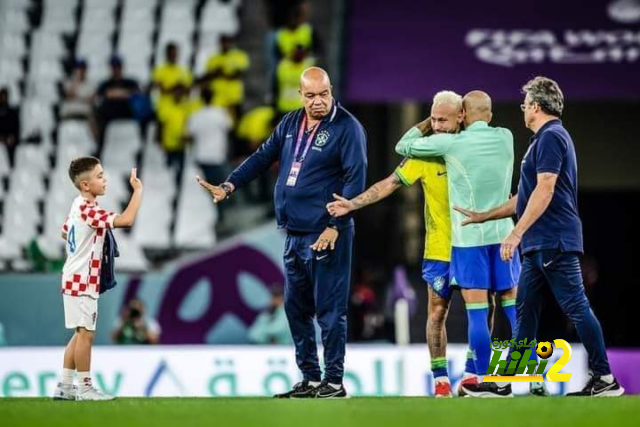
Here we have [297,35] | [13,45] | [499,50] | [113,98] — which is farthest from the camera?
[13,45]

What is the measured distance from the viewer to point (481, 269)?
29.9 ft

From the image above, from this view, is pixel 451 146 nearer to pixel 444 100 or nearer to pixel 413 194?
pixel 444 100

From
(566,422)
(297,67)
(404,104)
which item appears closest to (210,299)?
(297,67)

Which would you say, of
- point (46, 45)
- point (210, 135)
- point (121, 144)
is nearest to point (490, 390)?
point (210, 135)

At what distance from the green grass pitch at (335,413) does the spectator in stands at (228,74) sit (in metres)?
11.0

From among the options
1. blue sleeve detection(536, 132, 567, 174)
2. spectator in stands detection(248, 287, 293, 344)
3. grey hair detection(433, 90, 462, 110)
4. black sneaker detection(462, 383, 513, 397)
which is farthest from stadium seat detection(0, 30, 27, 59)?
blue sleeve detection(536, 132, 567, 174)

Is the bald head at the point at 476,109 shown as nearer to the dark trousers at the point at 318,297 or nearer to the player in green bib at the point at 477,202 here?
the player in green bib at the point at 477,202

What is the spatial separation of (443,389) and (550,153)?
70.6 inches

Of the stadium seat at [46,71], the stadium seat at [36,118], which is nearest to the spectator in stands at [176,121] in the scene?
the stadium seat at [36,118]

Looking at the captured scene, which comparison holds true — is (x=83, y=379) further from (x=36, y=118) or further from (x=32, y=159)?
(x=36, y=118)

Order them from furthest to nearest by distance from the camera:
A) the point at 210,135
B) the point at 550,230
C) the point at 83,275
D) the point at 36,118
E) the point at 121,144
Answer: the point at 36,118
the point at 121,144
the point at 210,135
the point at 83,275
the point at 550,230

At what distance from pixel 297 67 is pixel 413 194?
11.7 ft

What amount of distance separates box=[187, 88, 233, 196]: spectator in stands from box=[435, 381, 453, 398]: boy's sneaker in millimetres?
9992

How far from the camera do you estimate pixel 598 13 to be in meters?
19.4
